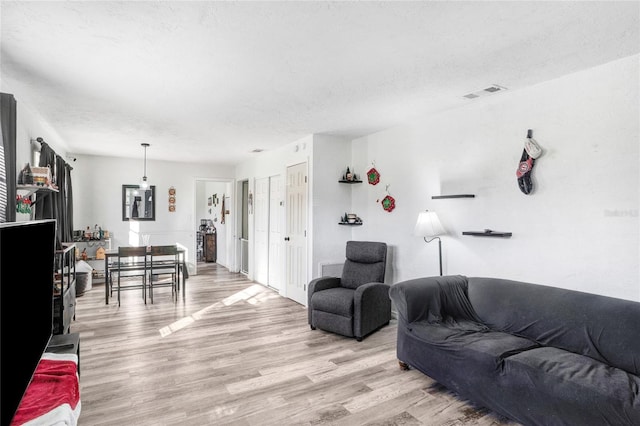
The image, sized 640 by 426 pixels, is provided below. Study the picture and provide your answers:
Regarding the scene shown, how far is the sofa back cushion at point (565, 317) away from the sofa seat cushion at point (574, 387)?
141mm

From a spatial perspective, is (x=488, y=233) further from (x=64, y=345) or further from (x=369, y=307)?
(x=64, y=345)

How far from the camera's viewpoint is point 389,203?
4.57 m

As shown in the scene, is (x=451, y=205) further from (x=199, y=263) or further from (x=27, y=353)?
(x=199, y=263)

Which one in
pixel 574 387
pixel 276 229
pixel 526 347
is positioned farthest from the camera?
pixel 276 229

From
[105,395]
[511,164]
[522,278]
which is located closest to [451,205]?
[511,164]

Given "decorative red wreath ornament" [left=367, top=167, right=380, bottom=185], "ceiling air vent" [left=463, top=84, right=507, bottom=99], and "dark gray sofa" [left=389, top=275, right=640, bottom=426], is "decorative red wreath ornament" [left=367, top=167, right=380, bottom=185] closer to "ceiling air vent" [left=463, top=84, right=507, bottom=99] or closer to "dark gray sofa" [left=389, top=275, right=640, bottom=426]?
"ceiling air vent" [left=463, top=84, right=507, bottom=99]

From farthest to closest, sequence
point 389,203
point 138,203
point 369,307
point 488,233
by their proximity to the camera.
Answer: point 138,203 → point 389,203 → point 369,307 → point 488,233

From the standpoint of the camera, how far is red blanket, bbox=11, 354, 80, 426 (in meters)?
1.33

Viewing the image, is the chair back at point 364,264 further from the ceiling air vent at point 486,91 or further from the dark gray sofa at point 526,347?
the ceiling air vent at point 486,91

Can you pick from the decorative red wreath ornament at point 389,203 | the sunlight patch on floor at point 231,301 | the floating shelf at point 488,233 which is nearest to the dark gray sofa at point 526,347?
the floating shelf at point 488,233

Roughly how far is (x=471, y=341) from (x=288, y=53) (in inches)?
96.4

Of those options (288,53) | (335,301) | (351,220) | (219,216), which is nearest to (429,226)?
(335,301)

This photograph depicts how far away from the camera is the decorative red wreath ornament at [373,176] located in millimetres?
4793

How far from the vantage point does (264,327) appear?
13.6 feet
